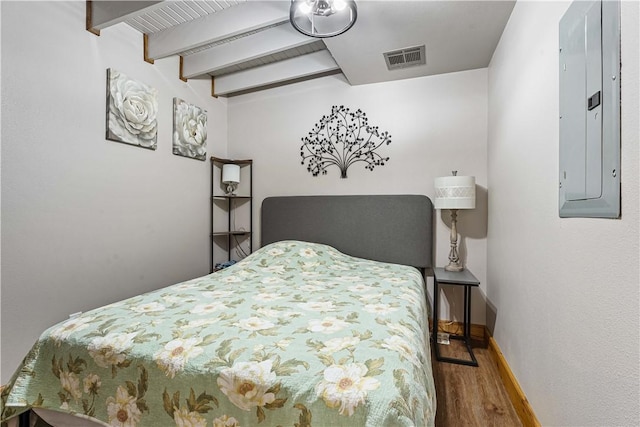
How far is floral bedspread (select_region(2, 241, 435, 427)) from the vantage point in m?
0.82

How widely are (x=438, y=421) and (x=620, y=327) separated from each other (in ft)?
3.47

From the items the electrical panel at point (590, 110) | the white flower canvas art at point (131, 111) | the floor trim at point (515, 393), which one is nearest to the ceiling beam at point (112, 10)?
the white flower canvas art at point (131, 111)

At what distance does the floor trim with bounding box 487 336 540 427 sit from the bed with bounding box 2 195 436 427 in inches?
25.2

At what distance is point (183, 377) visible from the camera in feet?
3.12

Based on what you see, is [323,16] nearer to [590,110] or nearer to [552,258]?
[590,110]

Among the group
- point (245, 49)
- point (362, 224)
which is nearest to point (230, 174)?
point (245, 49)

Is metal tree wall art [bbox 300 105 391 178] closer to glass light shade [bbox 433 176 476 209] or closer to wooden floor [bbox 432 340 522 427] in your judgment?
glass light shade [bbox 433 176 476 209]

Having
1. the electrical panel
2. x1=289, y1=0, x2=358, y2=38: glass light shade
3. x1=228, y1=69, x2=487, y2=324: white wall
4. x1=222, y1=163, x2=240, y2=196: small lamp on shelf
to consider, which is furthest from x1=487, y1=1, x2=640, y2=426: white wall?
x1=222, y1=163, x2=240, y2=196: small lamp on shelf

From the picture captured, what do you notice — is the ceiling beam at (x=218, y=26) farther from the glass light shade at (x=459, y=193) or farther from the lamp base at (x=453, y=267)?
the lamp base at (x=453, y=267)

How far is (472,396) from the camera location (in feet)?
5.61

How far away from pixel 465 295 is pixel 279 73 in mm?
2643

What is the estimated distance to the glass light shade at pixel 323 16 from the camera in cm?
167

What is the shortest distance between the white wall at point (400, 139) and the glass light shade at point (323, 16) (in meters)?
1.12

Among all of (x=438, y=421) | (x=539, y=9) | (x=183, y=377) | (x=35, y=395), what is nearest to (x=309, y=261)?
(x=438, y=421)
